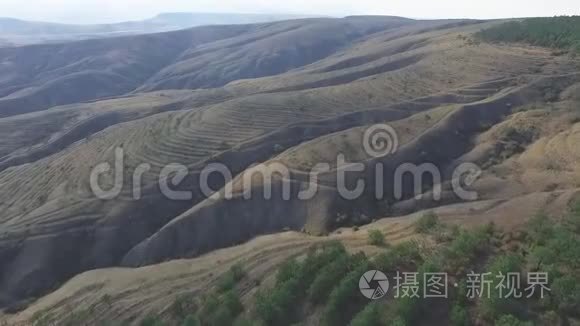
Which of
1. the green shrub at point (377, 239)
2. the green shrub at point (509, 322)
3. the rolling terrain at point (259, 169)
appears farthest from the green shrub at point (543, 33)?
the green shrub at point (509, 322)

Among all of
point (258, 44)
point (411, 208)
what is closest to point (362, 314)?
point (411, 208)

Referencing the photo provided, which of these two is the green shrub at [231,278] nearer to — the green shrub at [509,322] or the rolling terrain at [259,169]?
the rolling terrain at [259,169]

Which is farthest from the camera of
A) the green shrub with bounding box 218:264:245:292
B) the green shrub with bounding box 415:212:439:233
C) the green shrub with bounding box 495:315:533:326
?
the green shrub with bounding box 415:212:439:233

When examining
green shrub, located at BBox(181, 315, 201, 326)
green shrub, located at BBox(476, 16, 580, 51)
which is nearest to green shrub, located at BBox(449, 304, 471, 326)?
green shrub, located at BBox(181, 315, 201, 326)

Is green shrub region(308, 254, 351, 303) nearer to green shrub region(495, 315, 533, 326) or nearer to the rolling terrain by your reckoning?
the rolling terrain

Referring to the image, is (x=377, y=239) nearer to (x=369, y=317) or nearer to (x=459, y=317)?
(x=369, y=317)

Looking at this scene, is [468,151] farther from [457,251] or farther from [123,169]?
[123,169]
